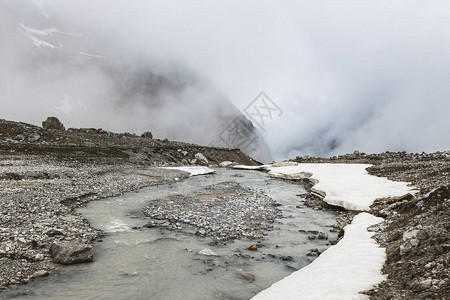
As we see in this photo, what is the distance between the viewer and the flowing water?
995 centimetres

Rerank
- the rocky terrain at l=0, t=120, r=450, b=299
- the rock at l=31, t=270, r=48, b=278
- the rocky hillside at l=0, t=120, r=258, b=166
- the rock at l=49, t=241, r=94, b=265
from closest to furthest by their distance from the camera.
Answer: the rocky terrain at l=0, t=120, r=450, b=299, the rock at l=31, t=270, r=48, b=278, the rock at l=49, t=241, r=94, b=265, the rocky hillside at l=0, t=120, r=258, b=166

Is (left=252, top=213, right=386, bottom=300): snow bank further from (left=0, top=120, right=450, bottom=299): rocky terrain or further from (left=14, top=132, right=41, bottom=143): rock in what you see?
(left=14, top=132, right=41, bottom=143): rock

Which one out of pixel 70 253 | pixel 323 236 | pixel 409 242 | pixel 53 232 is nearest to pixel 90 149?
pixel 53 232

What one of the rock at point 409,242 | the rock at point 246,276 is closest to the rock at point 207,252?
the rock at point 246,276

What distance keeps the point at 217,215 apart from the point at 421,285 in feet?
50.5

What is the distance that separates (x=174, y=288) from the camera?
33.9 ft

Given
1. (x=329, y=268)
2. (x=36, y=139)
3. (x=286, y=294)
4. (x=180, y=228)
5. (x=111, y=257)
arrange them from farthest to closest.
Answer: (x=36, y=139)
(x=180, y=228)
(x=111, y=257)
(x=329, y=268)
(x=286, y=294)

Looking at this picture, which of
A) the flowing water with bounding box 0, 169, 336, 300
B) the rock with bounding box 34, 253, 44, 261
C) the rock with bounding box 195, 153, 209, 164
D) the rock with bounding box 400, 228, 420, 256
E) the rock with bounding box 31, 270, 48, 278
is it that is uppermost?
the rock with bounding box 195, 153, 209, 164

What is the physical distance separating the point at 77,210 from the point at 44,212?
299 cm

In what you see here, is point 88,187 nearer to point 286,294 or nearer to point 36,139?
point 286,294

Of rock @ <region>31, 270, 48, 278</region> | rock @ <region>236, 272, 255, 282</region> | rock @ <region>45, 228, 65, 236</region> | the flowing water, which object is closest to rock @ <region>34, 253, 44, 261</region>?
rock @ <region>31, 270, 48, 278</region>

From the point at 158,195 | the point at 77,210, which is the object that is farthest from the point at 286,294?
the point at 158,195

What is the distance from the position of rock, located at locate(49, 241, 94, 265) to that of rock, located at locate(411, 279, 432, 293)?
12011mm

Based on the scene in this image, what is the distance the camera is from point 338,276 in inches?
345
